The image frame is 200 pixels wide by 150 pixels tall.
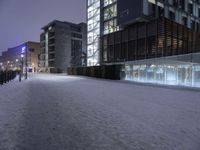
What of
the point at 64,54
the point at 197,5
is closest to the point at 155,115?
the point at 197,5

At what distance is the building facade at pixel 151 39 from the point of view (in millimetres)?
24734

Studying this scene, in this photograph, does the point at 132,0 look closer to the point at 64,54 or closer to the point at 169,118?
the point at 169,118

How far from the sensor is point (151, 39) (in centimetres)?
3484

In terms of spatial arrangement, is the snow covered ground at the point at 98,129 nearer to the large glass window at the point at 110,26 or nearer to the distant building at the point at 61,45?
the large glass window at the point at 110,26

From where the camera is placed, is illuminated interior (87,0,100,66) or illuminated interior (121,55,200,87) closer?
illuminated interior (121,55,200,87)

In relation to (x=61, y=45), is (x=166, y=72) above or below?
below

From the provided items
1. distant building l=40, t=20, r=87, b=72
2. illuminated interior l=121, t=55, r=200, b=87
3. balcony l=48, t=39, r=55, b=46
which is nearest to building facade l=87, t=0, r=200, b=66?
illuminated interior l=121, t=55, r=200, b=87

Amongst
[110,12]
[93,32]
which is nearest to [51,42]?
[93,32]

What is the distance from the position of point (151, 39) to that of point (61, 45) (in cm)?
6328

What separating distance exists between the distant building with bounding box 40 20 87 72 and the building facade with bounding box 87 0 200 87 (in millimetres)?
40858

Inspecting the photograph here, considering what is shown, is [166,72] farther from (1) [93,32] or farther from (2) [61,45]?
(2) [61,45]

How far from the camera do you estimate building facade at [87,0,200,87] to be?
24.7 metres

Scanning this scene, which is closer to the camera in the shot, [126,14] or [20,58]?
[126,14]

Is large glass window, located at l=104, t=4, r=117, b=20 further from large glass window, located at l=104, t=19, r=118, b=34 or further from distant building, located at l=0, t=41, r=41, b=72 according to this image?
distant building, located at l=0, t=41, r=41, b=72
